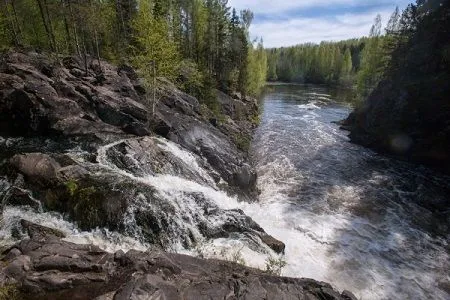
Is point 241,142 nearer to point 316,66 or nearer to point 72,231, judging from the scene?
point 72,231

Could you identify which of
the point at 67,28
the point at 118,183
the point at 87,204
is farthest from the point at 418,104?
the point at 67,28

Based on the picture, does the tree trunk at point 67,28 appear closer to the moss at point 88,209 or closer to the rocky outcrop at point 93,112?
the rocky outcrop at point 93,112

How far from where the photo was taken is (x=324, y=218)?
21.7m

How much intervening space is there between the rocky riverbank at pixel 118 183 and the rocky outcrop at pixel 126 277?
4cm

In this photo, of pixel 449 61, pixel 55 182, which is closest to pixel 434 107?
pixel 449 61

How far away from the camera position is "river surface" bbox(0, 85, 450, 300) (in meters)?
15.0

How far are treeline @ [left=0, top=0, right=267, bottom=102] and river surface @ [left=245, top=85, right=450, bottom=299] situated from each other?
13.5m

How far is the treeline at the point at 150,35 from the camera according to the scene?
27.4 meters

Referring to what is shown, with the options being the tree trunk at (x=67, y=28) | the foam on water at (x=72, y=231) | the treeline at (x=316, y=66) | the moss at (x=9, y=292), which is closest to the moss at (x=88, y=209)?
the foam on water at (x=72, y=231)

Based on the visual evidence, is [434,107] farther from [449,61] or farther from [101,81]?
[101,81]

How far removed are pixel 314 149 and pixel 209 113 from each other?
1299 cm

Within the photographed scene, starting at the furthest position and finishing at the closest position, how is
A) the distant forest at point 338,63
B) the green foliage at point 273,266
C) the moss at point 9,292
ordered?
the distant forest at point 338,63 → the green foliage at point 273,266 → the moss at point 9,292

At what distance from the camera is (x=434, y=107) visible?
1297 inches

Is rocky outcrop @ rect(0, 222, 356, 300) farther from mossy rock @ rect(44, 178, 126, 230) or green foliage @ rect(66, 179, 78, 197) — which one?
green foliage @ rect(66, 179, 78, 197)
